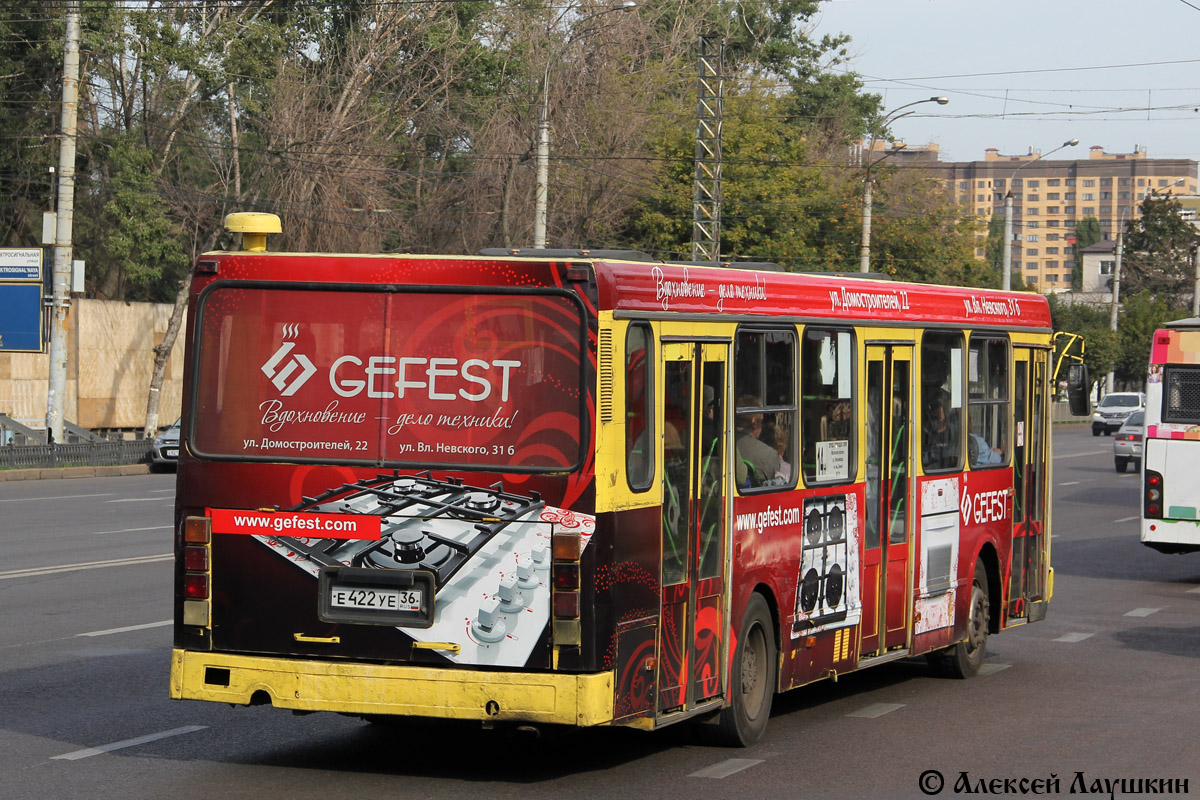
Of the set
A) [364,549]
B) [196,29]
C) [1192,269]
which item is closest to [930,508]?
[364,549]

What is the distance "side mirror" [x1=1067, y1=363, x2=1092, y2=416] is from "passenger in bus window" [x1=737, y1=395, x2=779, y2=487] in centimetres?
577

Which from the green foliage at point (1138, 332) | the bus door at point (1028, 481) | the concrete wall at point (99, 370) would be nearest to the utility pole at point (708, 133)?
the concrete wall at point (99, 370)

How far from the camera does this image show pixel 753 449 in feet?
28.3

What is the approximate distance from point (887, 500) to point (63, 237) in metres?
25.8

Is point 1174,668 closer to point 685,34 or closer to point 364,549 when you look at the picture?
point 364,549

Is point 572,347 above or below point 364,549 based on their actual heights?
above

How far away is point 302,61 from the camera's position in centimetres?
4672

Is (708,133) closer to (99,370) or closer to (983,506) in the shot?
(99,370)

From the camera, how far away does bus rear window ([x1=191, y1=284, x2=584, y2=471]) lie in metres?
7.37

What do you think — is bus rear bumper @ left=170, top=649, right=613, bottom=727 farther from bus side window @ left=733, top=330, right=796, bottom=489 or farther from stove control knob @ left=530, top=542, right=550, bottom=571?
bus side window @ left=733, top=330, right=796, bottom=489

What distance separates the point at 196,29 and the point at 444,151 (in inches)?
326

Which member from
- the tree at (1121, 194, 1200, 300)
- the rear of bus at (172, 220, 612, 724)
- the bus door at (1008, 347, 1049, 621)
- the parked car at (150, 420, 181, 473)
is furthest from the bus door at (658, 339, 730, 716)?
the tree at (1121, 194, 1200, 300)

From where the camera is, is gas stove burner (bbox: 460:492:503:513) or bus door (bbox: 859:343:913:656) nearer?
gas stove burner (bbox: 460:492:503:513)

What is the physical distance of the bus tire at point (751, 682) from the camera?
8.48m
